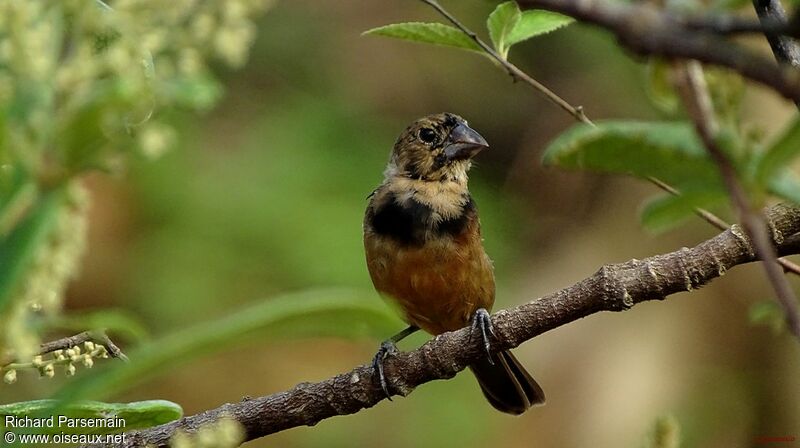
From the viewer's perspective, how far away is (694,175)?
3.14 feet

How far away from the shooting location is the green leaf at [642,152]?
93 centimetres

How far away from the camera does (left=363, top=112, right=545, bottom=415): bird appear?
12.2 ft

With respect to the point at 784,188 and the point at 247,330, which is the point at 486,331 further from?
the point at 247,330

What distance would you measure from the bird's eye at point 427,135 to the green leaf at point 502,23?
211cm

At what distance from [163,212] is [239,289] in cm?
80

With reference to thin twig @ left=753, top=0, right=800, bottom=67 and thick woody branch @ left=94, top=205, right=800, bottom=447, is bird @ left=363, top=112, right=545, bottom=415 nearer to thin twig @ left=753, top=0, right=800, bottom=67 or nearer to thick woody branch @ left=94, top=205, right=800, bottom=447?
thick woody branch @ left=94, top=205, right=800, bottom=447

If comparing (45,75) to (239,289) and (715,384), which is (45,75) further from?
(715,384)

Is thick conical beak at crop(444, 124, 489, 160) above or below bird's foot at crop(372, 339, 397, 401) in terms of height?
above

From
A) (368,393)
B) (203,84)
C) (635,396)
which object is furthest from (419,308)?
(635,396)

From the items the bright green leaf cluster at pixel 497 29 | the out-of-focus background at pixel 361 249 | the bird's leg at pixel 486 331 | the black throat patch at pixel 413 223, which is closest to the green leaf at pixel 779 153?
the bright green leaf cluster at pixel 497 29

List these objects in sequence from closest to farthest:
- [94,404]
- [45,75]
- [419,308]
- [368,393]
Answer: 1. [45,75]
2. [94,404]
3. [368,393]
4. [419,308]

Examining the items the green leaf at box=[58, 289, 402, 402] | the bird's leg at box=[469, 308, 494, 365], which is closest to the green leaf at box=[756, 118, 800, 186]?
the green leaf at box=[58, 289, 402, 402]

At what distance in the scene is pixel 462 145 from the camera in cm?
407

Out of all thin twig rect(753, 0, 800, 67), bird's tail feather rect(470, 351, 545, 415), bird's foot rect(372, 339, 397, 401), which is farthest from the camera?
bird's tail feather rect(470, 351, 545, 415)
